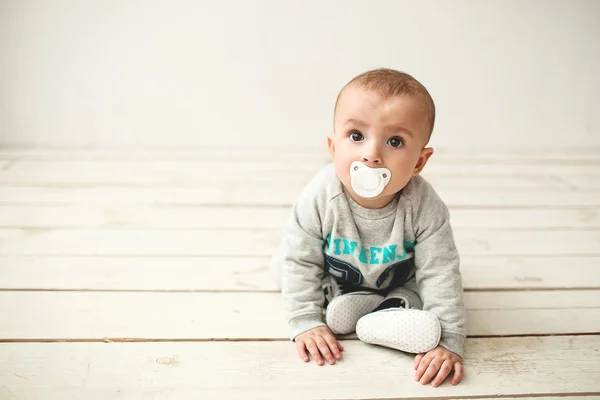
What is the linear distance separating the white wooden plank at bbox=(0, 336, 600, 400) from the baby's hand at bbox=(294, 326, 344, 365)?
1 centimetres

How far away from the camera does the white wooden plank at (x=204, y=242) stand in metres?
1.24

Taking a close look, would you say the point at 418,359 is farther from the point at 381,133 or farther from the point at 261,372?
the point at 381,133

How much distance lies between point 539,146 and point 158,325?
1549mm

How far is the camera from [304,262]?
0.99 meters

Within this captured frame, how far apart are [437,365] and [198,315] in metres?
0.42

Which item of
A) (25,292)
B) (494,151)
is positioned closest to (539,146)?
(494,151)

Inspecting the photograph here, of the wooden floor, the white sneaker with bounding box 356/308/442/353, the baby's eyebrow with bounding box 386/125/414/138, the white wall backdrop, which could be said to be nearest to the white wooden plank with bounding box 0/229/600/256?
the wooden floor

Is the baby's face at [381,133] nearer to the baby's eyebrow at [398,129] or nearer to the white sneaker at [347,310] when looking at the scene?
the baby's eyebrow at [398,129]

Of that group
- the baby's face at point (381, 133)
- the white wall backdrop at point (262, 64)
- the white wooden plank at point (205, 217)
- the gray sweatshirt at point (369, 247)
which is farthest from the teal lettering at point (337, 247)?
the white wall backdrop at point (262, 64)

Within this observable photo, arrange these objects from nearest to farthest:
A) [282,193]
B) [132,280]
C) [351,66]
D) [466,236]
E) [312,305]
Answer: [312,305], [132,280], [466,236], [282,193], [351,66]

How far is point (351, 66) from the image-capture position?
6.08ft

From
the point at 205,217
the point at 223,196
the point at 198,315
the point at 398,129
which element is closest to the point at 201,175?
the point at 223,196

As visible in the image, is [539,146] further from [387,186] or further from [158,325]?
[158,325]

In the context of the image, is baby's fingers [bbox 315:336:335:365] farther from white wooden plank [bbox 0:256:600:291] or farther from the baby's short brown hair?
the baby's short brown hair
